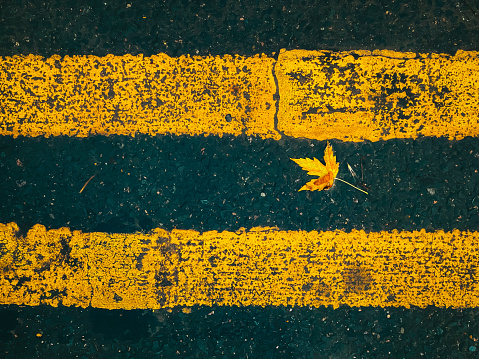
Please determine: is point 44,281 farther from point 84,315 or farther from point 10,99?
point 10,99

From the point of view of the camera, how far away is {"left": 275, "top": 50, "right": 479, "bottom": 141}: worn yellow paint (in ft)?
7.36

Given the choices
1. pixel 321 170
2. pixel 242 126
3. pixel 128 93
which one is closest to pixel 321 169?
pixel 321 170

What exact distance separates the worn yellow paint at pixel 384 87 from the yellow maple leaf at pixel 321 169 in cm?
22

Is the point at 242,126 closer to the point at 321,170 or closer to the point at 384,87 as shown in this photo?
the point at 321,170

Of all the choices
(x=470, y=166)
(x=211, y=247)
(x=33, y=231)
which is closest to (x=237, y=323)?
(x=211, y=247)

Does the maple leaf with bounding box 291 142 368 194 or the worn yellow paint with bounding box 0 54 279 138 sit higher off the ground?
the worn yellow paint with bounding box 0 54 279 138

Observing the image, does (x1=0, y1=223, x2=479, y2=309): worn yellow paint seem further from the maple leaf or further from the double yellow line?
the maple leaf

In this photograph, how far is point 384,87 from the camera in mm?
2250

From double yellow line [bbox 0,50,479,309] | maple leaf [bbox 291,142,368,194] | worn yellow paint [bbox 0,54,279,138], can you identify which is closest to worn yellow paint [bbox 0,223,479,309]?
double yellow line [bbox 0,50,479,309]

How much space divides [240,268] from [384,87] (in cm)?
136

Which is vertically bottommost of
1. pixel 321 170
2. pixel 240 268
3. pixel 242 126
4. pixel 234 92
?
pixel 240 268

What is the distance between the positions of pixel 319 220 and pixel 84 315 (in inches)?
59.8

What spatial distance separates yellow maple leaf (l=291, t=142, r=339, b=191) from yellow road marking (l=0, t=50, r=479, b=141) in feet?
0.64

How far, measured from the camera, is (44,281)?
88.9 inches
